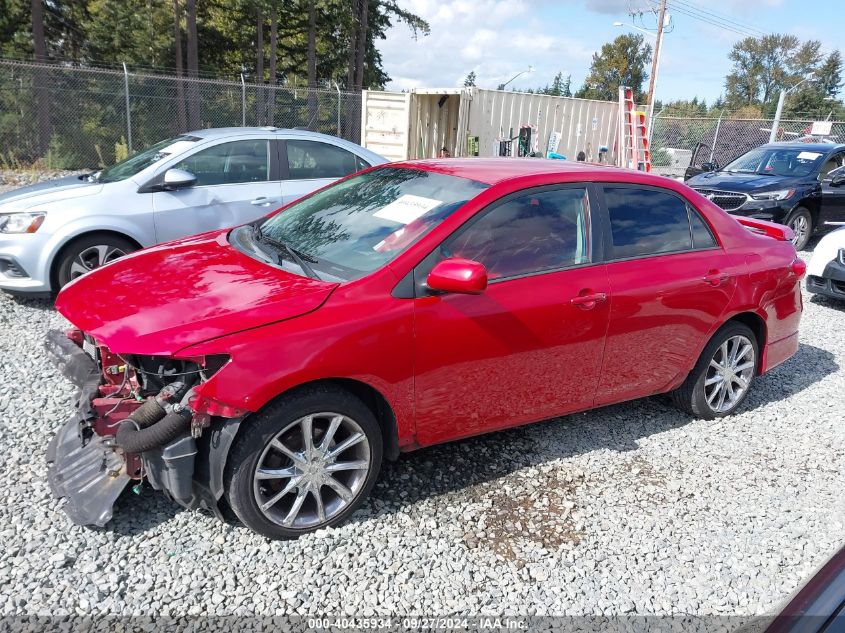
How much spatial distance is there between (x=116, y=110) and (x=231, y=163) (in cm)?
1135

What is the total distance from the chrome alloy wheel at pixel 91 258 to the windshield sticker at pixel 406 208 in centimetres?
339

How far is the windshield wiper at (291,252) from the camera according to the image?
3234 millimetres

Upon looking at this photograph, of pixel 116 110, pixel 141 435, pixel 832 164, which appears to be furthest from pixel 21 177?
pixel 832 164

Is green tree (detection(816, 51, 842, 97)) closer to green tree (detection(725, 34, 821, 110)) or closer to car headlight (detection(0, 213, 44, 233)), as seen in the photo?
green tree (detection(725, 34, 821, 110))

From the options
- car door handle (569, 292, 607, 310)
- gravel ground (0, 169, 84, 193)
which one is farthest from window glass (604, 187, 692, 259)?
gravel ground (0, 169, 84, 193)

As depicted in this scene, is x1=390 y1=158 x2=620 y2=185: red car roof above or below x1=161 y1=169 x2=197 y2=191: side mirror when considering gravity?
above

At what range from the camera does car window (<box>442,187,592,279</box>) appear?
333 centimetres

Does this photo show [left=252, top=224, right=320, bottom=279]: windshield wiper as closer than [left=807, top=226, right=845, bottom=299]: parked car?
Yes

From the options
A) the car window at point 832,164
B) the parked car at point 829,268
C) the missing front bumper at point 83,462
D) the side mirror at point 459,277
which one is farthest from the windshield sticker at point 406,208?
the car window at point 832,164

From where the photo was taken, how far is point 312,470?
117 inches

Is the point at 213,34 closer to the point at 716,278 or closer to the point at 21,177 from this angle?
the point at 21,177

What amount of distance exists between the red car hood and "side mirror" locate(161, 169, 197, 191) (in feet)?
9.15

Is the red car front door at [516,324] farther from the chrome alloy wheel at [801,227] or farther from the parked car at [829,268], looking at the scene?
the chrome alloy wheel at [801,227]

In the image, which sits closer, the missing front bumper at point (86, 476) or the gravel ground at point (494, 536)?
the gravel ground at point (494, 536)
